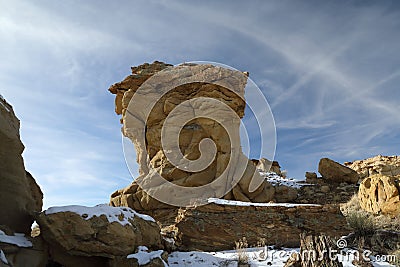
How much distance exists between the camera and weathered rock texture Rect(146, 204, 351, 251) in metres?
8.66

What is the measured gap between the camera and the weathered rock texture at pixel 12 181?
6.40 m

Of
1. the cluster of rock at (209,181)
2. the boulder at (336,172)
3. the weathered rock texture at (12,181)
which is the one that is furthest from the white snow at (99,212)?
the boulder at (336,172)

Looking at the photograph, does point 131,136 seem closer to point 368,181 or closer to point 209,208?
point 209,208

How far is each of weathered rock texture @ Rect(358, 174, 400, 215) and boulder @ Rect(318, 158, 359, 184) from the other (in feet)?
18.0

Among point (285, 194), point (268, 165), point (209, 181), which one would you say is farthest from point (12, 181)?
point (268, 165)

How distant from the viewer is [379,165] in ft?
105

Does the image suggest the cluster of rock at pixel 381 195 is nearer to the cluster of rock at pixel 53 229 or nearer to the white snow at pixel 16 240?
the cluster of rock at pixel 53 229

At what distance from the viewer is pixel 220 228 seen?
8.90m

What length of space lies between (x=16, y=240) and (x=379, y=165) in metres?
34.8

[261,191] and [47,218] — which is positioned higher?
[261,191]

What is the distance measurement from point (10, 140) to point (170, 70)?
542 inches

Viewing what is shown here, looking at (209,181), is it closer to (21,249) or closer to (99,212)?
(99,212)

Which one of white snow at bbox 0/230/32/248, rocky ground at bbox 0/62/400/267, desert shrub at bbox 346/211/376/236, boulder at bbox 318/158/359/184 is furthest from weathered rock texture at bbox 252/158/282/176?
white snow at bbox 0/230/32/248

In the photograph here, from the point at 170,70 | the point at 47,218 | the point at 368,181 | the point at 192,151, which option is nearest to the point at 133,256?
the point at 47,218
